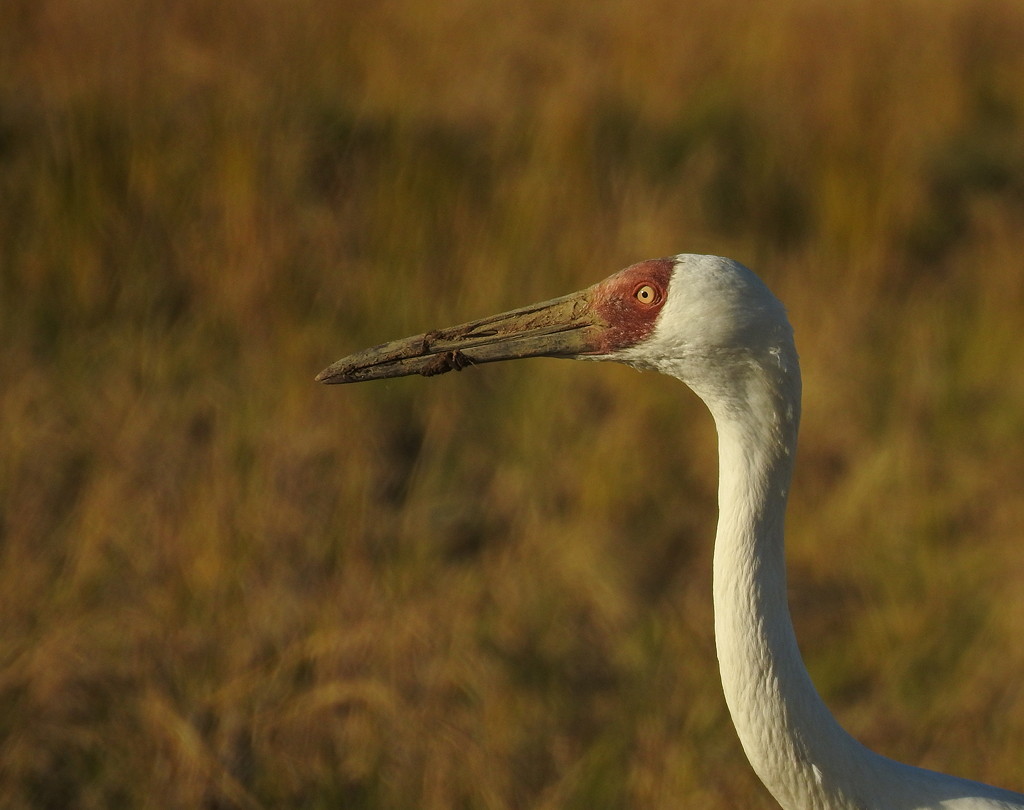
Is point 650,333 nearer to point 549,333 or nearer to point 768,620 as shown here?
point 549,333

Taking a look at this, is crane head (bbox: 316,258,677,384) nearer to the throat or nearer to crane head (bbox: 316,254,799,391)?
crane head (bbox: 316,254,799,391)

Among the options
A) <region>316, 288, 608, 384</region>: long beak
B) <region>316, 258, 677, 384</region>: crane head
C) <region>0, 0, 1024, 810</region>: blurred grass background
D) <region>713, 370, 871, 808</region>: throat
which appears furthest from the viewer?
<region>0, 0, 1024, 810</region>: blurred grass background

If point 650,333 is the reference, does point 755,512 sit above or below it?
below

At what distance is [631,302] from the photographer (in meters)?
2.09

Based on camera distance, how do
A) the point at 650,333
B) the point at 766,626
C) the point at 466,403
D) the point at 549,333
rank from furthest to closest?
the point at 466,403 < the point at 549,333 < the point at 650,333 < the point at 766,626

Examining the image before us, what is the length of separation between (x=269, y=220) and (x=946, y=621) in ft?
9.97

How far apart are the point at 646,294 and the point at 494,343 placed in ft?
1.05

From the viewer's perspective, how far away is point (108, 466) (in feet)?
13.4

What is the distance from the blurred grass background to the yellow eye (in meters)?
1.80

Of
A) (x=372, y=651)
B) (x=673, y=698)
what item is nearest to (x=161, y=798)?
(x=372, y=651)

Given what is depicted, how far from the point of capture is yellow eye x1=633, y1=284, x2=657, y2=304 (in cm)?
207

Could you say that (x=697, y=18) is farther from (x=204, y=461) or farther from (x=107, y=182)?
(x=204, y=461)

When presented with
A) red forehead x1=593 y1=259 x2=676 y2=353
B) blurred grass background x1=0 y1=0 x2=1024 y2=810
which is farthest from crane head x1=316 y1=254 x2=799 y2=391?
blurred grass background x1=0 y1=0 x2=1024 y2=810

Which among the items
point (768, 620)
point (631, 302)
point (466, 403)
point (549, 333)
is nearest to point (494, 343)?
point (549, 333)
